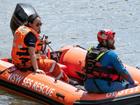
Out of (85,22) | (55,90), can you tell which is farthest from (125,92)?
(85,22)

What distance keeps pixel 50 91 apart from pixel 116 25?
589 cm

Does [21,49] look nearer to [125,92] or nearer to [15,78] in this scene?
[15,78]

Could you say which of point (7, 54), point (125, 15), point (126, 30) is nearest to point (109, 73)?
point (7, 54)

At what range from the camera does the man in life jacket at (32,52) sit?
8328mm

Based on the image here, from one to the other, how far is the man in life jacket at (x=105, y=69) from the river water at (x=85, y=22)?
257 cm

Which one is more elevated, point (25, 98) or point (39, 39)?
point (39, 39)

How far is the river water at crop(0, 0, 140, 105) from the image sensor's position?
11781 mm

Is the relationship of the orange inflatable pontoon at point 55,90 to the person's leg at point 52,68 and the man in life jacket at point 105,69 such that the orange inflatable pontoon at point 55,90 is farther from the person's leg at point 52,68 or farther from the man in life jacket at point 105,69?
the person's leg at point 52,68

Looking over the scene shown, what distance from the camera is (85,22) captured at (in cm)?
1405

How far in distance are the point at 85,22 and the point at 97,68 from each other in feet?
21.5

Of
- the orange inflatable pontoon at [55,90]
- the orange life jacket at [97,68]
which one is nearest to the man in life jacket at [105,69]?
the orange life jacket at [97,68]

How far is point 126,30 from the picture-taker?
13.1 meters

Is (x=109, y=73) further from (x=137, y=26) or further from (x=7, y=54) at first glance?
(x=137, y=26)

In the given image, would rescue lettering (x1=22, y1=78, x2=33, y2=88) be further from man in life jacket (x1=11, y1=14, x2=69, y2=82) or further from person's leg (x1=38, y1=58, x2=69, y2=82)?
person's leg (x1=38, y1=58, x2=69, y2=82)
